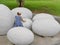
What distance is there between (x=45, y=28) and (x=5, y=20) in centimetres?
37

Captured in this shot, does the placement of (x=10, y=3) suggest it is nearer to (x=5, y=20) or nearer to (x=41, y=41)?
(x=5, y=20)

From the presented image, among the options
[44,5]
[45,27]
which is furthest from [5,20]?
[44,5]

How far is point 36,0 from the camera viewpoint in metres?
2.13

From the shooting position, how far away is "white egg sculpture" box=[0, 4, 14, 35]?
1718mm

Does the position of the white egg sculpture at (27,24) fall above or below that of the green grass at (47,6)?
below

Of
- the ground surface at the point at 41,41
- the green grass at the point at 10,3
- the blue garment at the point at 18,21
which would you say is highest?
the green grass at the point at 10,3

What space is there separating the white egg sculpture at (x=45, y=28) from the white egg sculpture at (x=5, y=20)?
223 mm

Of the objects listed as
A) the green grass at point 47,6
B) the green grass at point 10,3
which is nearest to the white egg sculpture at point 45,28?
the green grass at point 47,6

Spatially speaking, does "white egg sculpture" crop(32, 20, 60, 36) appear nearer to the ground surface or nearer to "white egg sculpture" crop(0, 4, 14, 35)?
the ground surface

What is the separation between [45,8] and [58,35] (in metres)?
0.41

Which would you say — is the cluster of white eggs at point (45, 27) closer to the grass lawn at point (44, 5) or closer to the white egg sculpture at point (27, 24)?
the white egg sculpture at point (27, 24)

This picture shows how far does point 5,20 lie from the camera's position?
1.72 m

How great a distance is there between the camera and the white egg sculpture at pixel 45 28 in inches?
67.6

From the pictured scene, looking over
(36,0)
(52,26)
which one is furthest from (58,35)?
(36,0)
